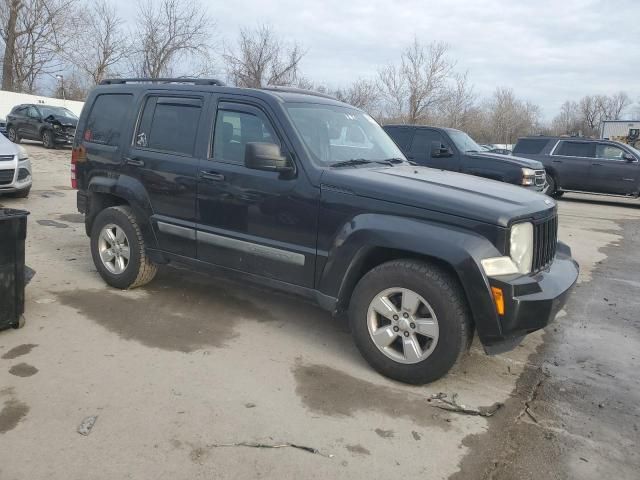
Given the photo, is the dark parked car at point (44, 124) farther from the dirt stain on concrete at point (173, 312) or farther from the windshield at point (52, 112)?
the dirt stain on concrete at point (173, 312)

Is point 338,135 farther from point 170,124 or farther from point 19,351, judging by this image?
point 19,351

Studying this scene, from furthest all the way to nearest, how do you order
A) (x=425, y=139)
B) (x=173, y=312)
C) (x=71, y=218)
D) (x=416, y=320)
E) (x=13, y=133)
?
(x=13, y=133) → (x=425, y=139) → (x=71, y=218) → (x=173, y=312) → (x=416, y=320)

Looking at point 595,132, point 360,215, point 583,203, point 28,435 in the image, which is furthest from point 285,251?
point 595,132

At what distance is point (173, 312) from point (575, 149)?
14.0 m

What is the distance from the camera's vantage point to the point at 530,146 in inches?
629

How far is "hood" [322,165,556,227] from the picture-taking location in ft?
10.9

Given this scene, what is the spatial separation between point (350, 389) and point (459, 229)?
4.21 ft

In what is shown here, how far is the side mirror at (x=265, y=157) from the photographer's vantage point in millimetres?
3807

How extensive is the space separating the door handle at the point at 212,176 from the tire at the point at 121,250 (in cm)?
105

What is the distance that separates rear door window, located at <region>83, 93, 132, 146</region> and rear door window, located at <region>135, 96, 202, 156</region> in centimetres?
30

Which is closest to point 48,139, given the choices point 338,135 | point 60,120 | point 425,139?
point 60,120

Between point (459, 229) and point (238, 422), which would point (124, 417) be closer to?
point (238, 422)

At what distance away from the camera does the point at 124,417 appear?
3057 millimetres

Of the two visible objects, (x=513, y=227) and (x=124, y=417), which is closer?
(x=124, y=417)
